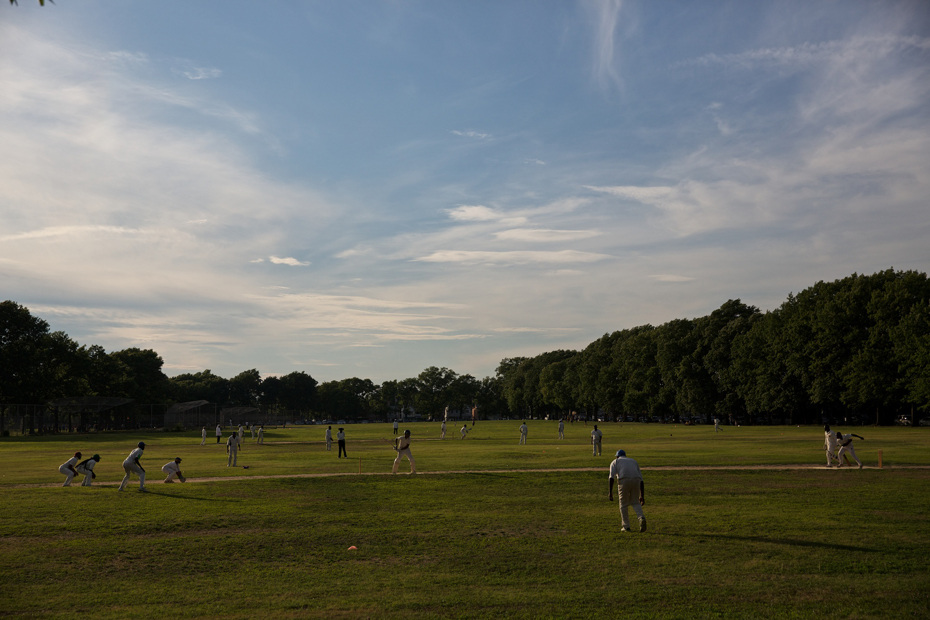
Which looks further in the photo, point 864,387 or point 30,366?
point 30,366

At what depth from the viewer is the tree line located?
8219 centimetres

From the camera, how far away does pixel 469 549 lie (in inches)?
662

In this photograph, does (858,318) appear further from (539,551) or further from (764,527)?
(539,551)

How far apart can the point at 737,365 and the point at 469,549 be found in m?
99.1

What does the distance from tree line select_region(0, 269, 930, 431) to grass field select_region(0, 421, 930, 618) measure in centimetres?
5982

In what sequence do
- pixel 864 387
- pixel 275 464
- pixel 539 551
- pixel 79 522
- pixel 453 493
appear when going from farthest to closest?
pixel 864 387 < pixel 275 464 < pixel 453 493 < pixel 79 522 < pixel 539 551

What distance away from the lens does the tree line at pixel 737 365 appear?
270 feet

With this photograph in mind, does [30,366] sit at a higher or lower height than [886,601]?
higher

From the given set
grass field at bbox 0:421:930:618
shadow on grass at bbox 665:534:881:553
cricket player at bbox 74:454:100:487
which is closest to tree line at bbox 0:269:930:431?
grass field at bbox 0:421:930:618

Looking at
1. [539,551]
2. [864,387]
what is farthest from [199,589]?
[864,387]

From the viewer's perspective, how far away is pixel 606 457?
43812 mm

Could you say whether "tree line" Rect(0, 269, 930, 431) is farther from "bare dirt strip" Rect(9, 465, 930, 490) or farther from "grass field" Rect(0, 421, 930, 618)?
"grass field" Rect(0, 421, 930, 618)

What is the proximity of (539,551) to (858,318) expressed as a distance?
3385 inches

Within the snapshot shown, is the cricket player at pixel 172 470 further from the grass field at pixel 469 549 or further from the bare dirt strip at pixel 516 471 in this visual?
the grass field at pixel 469 549
